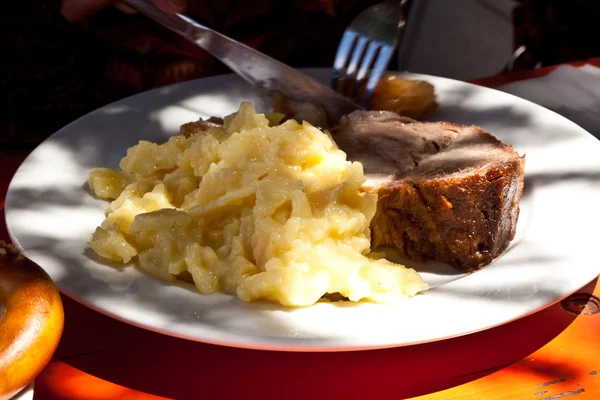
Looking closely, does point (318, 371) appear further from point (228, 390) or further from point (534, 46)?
point (534, 46)

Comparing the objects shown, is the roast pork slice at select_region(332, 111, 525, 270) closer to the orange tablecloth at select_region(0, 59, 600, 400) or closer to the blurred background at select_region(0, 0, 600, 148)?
the orange tablecloth at select_region(0, 59, 600, 400)

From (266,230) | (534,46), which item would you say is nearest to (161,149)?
(266,230)

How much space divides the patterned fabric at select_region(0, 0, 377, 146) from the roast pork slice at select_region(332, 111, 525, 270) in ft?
7.55

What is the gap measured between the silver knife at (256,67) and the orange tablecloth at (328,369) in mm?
1304

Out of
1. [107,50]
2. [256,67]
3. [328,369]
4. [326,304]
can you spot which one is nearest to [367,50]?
[256,67]

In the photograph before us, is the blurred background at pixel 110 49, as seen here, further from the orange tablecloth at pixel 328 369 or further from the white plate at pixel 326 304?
the orange tablecloth at pixel 328 369

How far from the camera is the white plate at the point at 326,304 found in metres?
1.69

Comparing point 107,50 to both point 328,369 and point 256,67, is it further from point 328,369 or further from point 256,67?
point 328,369

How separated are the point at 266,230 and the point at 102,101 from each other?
313 centimetres

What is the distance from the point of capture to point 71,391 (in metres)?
1.75

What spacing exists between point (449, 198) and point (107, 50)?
3064 millimetres

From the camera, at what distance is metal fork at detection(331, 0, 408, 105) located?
10.6 ft

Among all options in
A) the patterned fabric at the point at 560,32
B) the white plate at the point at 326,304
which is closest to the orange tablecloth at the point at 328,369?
the white plate at the point at 326,304

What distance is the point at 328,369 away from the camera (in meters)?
1.79
